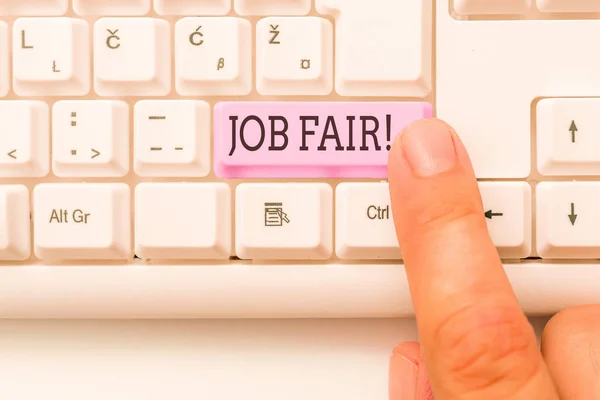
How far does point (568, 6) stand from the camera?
331mm

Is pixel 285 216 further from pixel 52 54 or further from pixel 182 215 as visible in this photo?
pixel 52 54

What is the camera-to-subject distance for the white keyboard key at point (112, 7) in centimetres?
33

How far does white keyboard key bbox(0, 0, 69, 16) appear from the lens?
338 mm

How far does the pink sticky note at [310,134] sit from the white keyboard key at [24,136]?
0.39 ft

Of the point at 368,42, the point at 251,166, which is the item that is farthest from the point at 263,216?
the point at 368,42

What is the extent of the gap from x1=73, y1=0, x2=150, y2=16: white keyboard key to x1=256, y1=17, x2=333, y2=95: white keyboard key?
3.1 inches

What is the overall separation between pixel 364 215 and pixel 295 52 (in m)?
0.12

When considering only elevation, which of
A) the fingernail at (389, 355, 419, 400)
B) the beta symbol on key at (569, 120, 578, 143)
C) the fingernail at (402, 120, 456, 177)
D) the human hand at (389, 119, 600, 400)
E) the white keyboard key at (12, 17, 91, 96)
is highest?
the white keyboard key at (12, 17, 91, 96)

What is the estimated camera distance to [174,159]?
334 millimetres

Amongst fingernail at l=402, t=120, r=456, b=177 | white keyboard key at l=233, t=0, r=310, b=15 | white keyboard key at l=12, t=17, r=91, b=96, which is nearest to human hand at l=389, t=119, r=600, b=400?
fingernail at l=402, t=120, r=456, b=177

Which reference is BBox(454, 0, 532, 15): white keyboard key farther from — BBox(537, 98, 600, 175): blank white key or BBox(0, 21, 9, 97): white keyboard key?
BBox(0, 21, 9, 97): white keyboard key

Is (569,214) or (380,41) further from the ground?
(380,41)

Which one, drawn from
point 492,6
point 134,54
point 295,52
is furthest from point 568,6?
point 134,54

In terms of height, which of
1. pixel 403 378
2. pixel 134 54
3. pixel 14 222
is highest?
pixel 134 54
